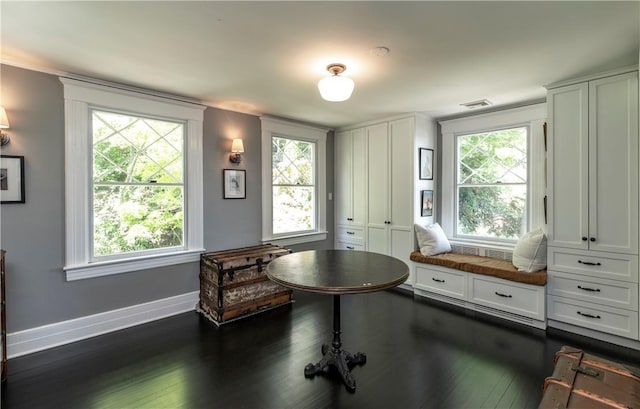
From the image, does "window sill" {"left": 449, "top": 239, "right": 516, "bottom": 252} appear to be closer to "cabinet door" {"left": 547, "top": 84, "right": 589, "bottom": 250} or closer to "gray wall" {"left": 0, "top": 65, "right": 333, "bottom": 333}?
"cabinet door" {"left": 547, "top": 84, "right": 589, "bottom": 250}

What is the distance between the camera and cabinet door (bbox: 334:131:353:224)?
190 inches

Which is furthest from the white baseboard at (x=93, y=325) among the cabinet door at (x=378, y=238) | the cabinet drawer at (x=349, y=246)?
the cabinet door at (x=378, y=238)

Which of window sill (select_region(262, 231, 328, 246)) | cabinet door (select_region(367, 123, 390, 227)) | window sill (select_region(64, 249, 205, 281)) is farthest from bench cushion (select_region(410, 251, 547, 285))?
window sill (select_region(64, 249, 205, 281))

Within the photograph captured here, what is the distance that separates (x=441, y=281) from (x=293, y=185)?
2.38 m

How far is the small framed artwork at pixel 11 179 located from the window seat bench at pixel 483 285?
4.05 m

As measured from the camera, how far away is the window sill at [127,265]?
2.75m

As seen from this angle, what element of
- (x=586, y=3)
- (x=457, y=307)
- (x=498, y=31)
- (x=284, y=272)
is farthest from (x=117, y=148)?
(x=457, y=307)

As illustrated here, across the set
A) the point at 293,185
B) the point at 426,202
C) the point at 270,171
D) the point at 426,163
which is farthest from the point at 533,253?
the point at 270,171

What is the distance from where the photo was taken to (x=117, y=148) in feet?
10.0

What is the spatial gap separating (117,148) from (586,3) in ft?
12.5

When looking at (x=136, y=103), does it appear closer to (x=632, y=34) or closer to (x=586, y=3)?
(x=586, y=3)

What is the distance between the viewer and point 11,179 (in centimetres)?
A: 245

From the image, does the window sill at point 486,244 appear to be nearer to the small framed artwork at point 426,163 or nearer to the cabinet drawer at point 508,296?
the cabinet drawer at point 508,296

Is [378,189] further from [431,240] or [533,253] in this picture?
[533,253]
